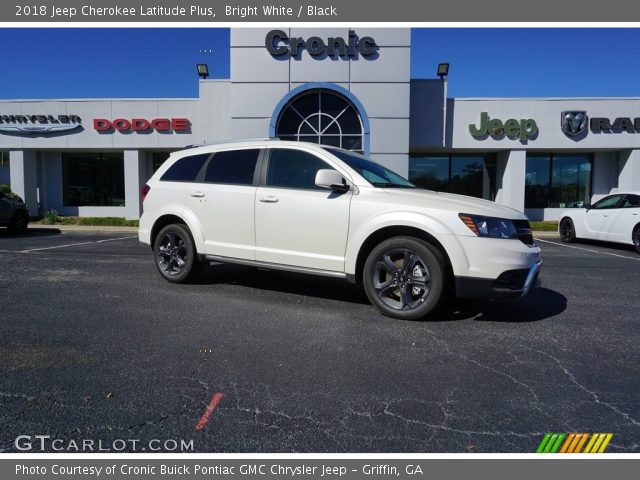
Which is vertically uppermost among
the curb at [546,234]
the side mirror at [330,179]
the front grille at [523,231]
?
the side mirror at [330,179]

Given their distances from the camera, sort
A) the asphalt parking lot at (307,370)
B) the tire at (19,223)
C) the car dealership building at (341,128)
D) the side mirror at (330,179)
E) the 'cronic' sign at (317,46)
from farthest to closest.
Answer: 1. the car dealership building at (341,128)
2. the 'cronic' sign at (317,46)
3. the tire at (19,223)
4. the side mirror at (330,179)
5. the asphalt parking lot at (307,370)

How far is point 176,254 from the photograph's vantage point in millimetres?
6203

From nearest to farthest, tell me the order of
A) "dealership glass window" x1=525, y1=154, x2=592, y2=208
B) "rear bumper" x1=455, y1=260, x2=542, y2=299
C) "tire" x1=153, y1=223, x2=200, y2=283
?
"rear bumper" x1=455, y1=260, x2=542, y2=299 → "tire" x1=153, y1=223, x2=200, y2=283 → "dealership glass window" x1=525, y1=154, x2=592, y2=208

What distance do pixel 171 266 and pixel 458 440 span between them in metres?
4.92

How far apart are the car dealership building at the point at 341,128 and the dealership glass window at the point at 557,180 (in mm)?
47

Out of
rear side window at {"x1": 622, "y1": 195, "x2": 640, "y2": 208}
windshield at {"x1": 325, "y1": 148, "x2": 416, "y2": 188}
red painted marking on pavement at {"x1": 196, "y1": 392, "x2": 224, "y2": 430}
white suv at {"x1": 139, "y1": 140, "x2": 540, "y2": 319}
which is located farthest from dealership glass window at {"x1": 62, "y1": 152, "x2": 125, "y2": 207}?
red painted marking on pavement at {"x1": 196, "y1": 392, "x2": 224, "y2": 430}

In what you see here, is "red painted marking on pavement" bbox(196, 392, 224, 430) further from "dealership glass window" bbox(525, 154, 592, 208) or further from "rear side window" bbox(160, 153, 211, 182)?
"dealership glass window" bbox(525, 154, 592, 208)

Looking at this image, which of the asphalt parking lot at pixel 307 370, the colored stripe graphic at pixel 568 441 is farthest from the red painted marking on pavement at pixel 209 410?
the colored stripe graphic at pixel 568 441

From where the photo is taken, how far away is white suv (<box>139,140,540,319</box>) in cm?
426

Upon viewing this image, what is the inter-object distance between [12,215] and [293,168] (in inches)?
504

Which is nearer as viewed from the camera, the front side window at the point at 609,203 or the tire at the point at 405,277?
the tire at the point at 405,277

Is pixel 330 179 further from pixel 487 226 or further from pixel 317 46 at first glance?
pixel 317 46

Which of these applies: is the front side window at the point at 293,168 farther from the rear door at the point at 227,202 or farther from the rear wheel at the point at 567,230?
the rear wheel at the point at 567,230

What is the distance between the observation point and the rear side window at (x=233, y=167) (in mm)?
5617
